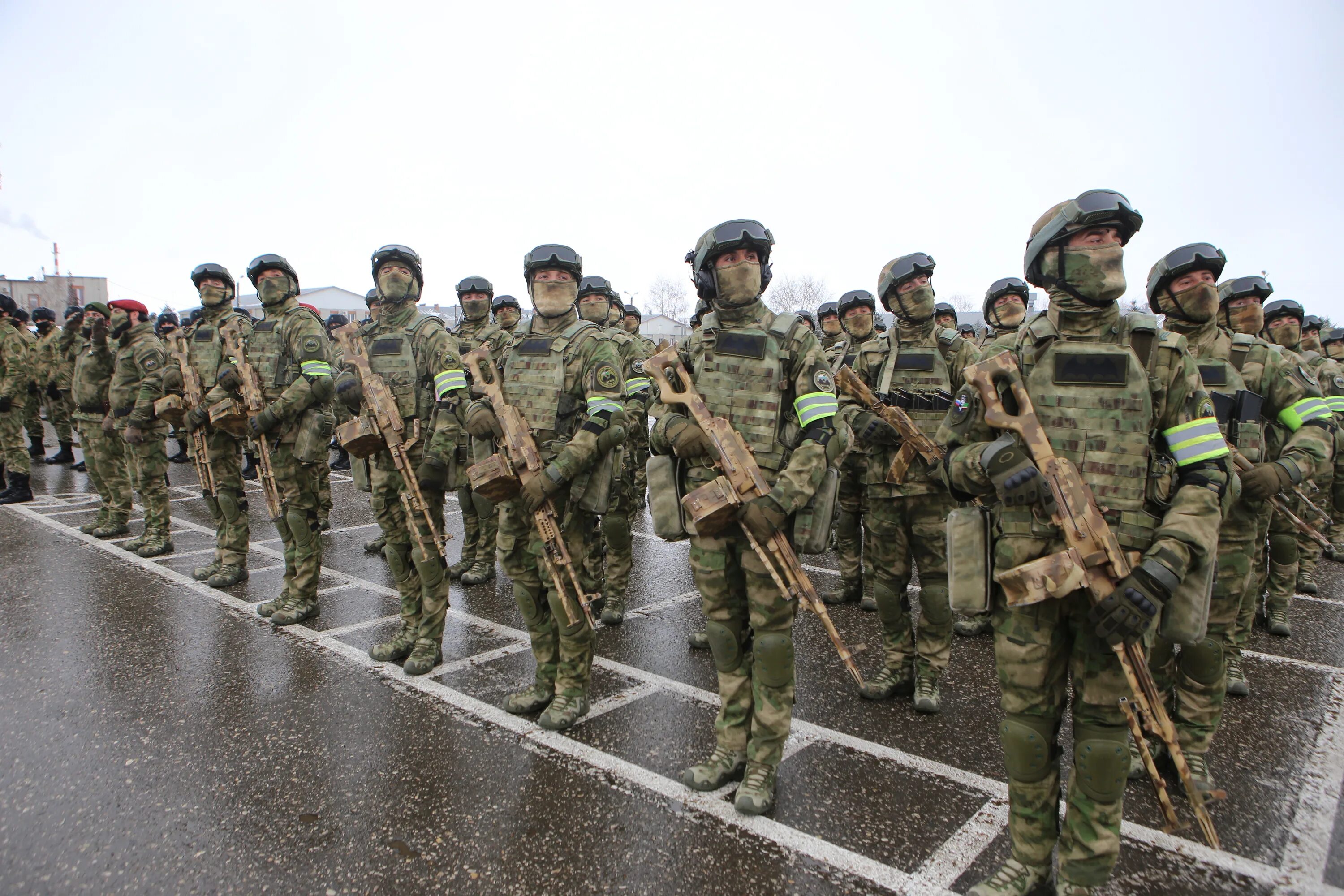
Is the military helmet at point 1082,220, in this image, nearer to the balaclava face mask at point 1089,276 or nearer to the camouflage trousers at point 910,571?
the balaclava face mask at point 1089,276

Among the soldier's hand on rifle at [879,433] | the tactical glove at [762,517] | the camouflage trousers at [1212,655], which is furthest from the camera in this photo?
the soldier's hand on rifle at [879,433]

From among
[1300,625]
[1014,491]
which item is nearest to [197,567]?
[1014,491]

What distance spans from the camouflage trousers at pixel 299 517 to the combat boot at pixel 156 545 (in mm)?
2773

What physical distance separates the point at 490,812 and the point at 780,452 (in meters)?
2.09

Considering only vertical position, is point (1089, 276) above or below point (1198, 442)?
above

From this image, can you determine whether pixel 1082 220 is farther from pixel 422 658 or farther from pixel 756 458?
pixel 422 658

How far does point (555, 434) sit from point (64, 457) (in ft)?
47.8

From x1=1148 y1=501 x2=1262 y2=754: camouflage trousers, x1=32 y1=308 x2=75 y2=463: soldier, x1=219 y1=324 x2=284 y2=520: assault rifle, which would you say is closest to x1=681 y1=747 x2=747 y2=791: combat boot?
x1=1148 y1=501 x2=1262 y2=754: camouflage trousers

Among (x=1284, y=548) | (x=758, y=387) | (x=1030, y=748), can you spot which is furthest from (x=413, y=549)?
(x=1284, y=548)

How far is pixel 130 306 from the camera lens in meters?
8.41

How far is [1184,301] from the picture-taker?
370cm

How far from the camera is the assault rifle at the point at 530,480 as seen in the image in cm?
408

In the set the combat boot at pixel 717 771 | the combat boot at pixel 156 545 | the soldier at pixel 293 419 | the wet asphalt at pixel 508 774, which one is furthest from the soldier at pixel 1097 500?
the combat boot at pixel 156 545

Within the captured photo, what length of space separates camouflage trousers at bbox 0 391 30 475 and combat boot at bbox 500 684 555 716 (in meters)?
10.5
